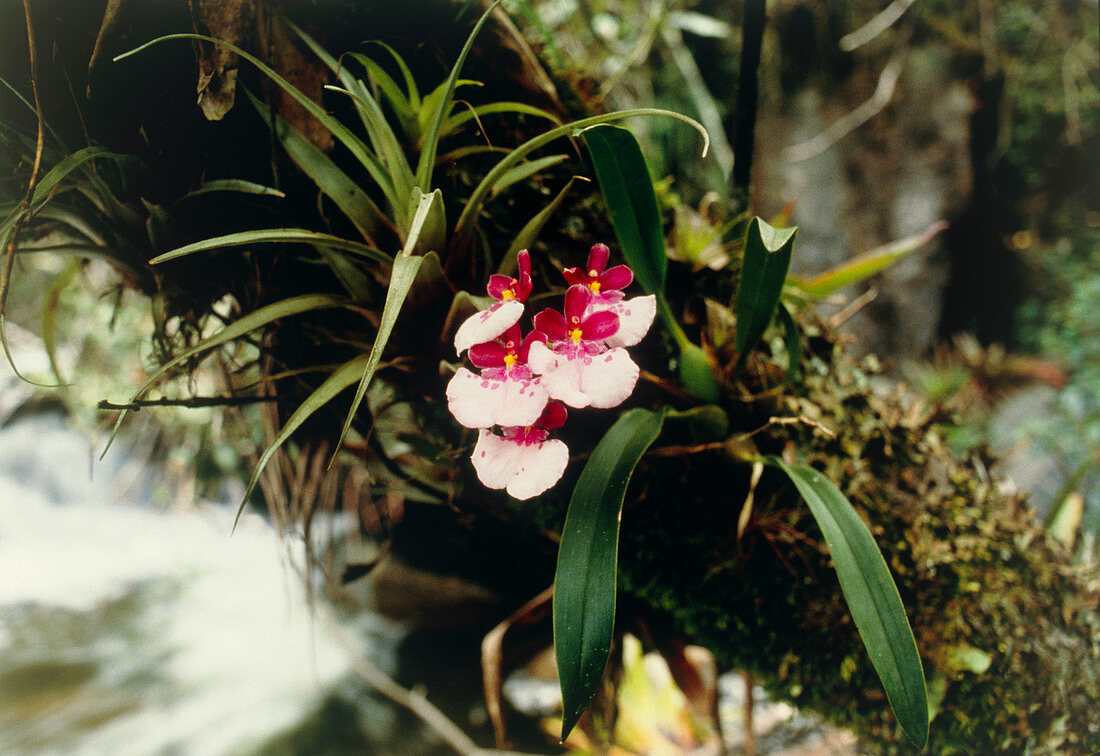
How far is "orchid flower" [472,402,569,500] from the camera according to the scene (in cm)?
43

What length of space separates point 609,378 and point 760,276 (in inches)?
9.2

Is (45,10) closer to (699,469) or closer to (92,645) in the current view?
(699,469)

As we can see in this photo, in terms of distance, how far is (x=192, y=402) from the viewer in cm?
57

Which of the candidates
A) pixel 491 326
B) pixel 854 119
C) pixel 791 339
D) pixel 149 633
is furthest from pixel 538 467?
pixel 854 119

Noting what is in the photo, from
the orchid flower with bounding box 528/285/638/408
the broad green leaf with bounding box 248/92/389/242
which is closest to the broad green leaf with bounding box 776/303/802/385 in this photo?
the orchid flower with bounding box 528/285/638/408

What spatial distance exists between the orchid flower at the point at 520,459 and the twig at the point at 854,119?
205 centimetres

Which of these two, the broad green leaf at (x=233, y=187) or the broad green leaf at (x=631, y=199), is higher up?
the broad green leaf at (x=233, y=187)

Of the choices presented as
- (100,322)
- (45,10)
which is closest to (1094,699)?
(45,10)

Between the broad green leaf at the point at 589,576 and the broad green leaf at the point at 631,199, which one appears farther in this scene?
the broad green leaf at the point at 631,199

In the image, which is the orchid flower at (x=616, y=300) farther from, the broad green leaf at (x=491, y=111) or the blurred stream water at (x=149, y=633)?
the blurred stream water at (x=149, y=633)

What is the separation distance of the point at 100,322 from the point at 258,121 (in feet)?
5.93

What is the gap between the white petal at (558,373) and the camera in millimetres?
425

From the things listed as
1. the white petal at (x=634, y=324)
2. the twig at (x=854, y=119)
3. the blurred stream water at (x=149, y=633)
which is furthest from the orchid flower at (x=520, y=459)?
the twig at (x=854, y=119)

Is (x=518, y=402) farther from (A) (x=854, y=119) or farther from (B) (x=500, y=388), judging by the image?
(A) (x=854, y=119)
